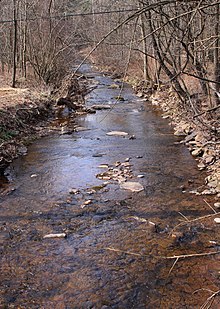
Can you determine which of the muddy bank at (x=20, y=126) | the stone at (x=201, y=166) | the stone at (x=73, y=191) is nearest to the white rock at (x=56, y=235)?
the stone at (x=73, y=191)

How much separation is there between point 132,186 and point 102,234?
1642mm

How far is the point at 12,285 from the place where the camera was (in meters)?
3.81

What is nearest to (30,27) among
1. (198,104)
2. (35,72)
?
(35,72)

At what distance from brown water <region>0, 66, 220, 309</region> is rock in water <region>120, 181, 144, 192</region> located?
12 centimetres

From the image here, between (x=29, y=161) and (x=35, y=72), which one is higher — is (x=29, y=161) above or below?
below

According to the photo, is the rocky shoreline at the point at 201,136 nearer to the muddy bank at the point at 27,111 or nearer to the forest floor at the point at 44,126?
the forest floor at the point at 44,126

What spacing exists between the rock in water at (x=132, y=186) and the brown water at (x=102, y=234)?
0.38ft

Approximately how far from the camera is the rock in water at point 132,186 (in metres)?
6.16

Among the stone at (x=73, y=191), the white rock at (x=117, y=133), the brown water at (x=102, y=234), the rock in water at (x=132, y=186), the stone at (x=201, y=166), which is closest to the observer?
the brown water at (x=102, y=234)

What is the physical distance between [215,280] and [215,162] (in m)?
3.60

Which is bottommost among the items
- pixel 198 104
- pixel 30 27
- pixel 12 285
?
pixel 12 285

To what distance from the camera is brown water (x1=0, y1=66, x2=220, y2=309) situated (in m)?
3.68

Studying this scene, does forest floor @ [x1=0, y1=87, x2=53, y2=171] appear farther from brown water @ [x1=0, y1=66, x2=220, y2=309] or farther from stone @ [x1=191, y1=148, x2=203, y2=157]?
stone @ [x1=191, y1=148, x2=203, y2=157]

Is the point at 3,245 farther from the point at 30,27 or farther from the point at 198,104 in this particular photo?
the point at 30,27
